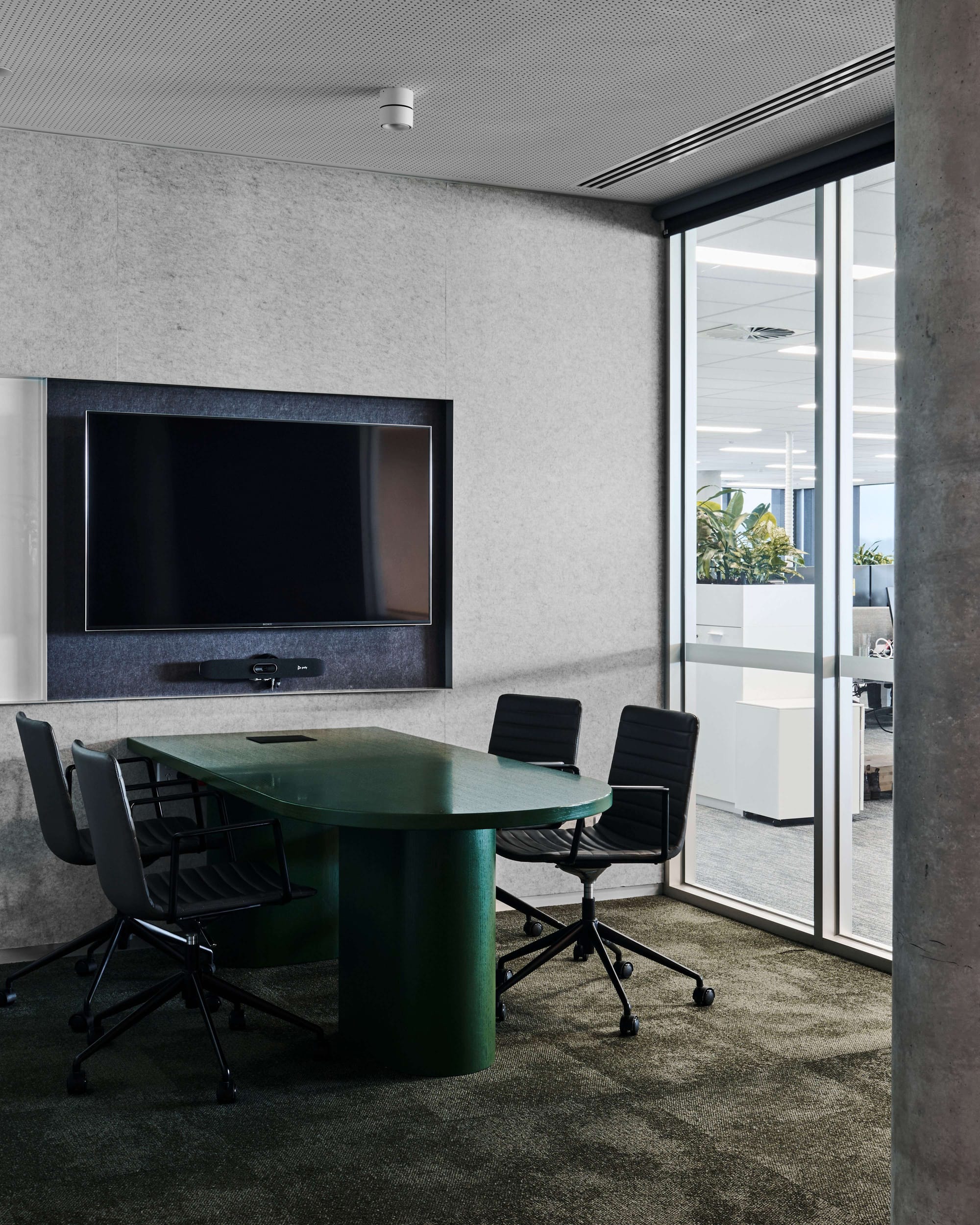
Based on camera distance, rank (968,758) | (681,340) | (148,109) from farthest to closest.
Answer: (681,340) → (148,109) → (968,758)

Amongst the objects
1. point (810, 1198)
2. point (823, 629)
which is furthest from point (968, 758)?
point (823, 629)

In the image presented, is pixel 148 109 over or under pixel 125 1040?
over

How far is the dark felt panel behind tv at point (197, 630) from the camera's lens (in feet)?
16.8

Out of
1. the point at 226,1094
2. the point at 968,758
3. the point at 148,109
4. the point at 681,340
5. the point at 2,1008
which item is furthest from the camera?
the point at 681,340

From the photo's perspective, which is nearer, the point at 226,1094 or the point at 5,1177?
the point at 5,1177

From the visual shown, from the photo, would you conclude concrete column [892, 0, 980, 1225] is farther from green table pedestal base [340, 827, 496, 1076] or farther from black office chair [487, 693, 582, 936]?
black office chair [487, 693, 582, 936]

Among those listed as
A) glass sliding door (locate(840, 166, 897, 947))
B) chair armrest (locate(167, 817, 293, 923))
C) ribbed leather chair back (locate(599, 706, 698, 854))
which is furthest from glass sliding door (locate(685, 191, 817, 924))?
chair armrest (locate(167, 817, 293, 923))

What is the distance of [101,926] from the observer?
4512 mm

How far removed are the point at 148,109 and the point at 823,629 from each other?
3222 millimetres

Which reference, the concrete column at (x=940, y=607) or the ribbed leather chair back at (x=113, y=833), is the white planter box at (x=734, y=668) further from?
the concrete column at (x=940, y=607)

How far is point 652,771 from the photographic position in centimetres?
475

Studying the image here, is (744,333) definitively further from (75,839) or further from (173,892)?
(173,892)

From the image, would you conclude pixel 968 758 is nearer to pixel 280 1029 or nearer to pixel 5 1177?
pixel 5 1177

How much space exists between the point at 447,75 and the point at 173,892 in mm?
2833
